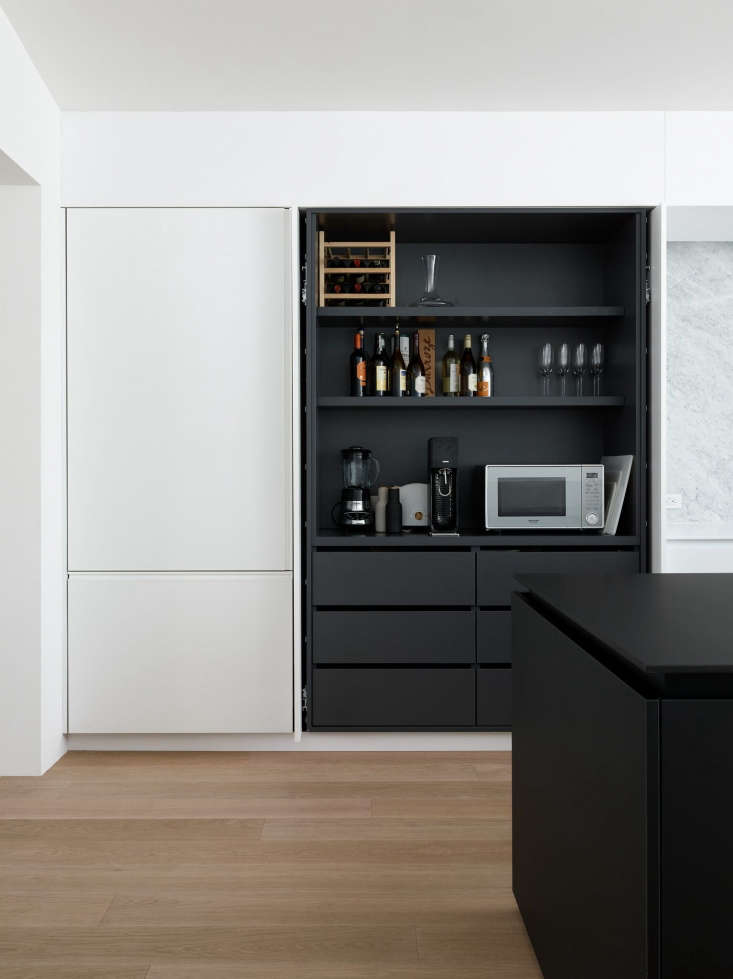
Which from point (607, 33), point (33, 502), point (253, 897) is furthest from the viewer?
Answer: point (33, 502)

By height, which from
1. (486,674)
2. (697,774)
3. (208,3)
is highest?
(208,3)

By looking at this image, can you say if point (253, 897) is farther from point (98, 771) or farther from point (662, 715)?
point (662, 715)

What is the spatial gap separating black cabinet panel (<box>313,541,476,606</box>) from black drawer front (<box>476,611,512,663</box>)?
0.34 ft

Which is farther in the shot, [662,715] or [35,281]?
[35,281]

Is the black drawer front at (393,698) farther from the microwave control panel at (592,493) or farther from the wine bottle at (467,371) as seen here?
the wine bottle at (467,371)

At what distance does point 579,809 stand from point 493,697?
1.91 m

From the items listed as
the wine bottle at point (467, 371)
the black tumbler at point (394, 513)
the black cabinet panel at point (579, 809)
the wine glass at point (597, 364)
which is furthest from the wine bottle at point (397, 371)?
the black cabinet panel at point (579, 809)

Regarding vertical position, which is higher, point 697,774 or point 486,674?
point 697,774

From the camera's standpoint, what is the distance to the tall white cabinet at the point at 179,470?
10.8 feet

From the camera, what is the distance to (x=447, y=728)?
131 inches

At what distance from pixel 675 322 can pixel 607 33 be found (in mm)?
1543

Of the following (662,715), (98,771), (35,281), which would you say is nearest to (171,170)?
(35,281)

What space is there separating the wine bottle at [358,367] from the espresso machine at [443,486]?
397mm

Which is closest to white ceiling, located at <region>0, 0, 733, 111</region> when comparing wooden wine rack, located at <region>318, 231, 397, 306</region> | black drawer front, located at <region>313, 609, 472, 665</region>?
wooden wine rack, located at <region>318, 231, 397, 306</region>
